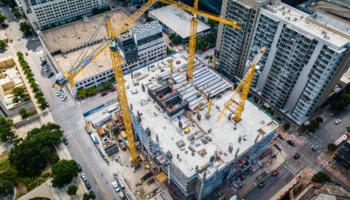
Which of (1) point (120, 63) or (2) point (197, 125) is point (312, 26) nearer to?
(2) point (197, 125)

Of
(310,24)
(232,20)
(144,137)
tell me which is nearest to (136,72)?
(144,137)

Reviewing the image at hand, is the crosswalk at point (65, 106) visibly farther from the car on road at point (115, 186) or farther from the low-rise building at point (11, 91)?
the car on road at point (115, 186)

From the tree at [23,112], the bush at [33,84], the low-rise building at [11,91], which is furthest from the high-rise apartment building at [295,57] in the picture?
the low-rise building at [11,91]

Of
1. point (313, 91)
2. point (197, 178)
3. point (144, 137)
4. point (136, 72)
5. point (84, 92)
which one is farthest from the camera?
point (84, 92)

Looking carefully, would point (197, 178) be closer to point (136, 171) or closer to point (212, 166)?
point (212, 166)

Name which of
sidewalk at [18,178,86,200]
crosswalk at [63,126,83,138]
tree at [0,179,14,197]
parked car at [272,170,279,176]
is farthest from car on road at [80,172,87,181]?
parked car at [272,170,279,176]

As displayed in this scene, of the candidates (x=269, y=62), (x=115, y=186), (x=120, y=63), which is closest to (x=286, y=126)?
(x=269, y=62)
